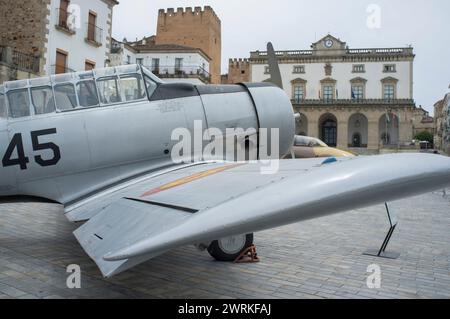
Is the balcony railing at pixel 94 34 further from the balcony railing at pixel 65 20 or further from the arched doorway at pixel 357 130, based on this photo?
the arched doorway at pixel 357 130

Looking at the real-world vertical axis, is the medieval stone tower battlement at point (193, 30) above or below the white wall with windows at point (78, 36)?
above

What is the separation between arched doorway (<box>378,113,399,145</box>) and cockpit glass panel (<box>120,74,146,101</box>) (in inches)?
2190

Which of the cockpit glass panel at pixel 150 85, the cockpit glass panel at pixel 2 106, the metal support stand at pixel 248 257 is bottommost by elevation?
the metal support stand at pixel 248 257

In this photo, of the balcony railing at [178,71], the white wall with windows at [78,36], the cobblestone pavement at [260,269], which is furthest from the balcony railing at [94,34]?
the cobblestone pavement at [260,269]

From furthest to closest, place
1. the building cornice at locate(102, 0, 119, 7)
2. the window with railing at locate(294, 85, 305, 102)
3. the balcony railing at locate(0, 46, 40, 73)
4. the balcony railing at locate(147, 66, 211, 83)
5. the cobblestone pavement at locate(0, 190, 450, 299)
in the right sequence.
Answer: the window with railing at locate(294, 85, 305, 102) → the balcony railing at locate(147, 66, 211, 83) → the building cornice at locate(102, 0, 119, 7) → the balcony railing at locate(0, 46, 40, 73) → the cobblestone pavement at locate(0, 190, 450, 299)

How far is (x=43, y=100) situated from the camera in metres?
5.35

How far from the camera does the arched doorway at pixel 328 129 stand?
197ft

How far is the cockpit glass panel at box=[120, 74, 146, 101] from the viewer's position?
5.71 meters

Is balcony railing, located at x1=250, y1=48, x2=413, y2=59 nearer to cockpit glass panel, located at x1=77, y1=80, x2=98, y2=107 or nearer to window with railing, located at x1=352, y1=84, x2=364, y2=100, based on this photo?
window with railing, located at x1=352, y1=84, x2=364, y2=100

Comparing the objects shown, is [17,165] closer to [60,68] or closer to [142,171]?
[142,171]

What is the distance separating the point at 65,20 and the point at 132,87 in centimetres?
2209

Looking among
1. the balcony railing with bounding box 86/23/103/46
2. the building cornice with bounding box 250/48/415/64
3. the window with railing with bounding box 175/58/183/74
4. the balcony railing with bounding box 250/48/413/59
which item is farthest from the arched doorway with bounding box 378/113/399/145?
the balcony railing with bounding box 86/23/103/46

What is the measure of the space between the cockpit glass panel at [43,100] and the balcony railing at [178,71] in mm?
43007

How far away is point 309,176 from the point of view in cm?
246
